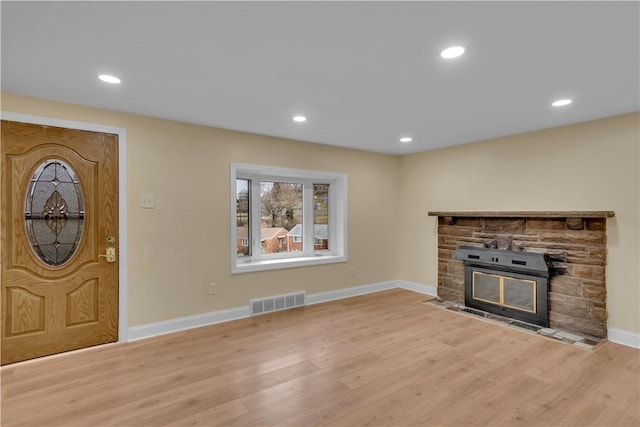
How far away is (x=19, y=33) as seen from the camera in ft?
6.01

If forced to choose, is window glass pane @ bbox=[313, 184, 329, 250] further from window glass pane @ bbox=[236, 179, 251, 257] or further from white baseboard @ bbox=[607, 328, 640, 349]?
white baseboard @ bbox=[607, 328, 640, 349]

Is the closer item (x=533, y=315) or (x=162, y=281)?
(x=162, y=281)

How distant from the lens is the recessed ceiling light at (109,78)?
7.91 ft

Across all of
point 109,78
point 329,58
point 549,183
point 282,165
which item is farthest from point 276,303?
point 549,183

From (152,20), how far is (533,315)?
4.49 m

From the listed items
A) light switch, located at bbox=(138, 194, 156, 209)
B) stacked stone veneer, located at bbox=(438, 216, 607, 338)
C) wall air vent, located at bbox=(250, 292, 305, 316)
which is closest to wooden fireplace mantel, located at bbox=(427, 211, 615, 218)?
stacked stone veneer, located at bbox=(438, 216, 607, 338)

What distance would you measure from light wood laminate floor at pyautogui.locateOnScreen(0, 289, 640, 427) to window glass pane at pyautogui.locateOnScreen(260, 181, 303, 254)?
4.57ft

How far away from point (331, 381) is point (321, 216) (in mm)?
2914

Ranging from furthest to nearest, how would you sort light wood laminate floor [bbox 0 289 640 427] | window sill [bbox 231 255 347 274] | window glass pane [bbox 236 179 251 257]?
window glass pane [bbox 236 179 251 257]
window sill [bbox 231 255 347 274]
light wood laminate floor [bbox 0 289 640 427]

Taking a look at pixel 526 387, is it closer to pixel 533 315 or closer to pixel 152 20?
pixel 533 315

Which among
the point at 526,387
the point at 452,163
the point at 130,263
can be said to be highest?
the point at 452,163

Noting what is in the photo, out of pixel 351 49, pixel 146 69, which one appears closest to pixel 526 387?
pixel 351 49

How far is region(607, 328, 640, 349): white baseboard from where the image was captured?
10.5 feet

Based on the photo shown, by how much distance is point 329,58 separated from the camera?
84.1 inches
